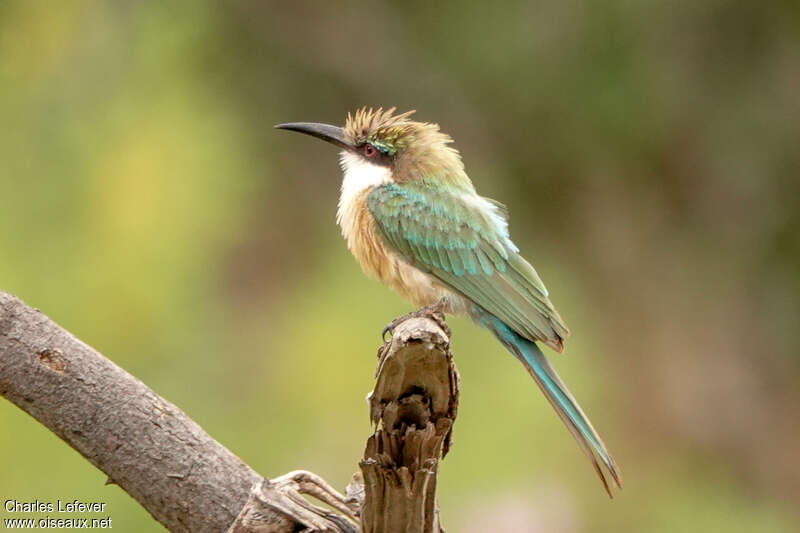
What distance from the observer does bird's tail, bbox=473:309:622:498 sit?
233cm

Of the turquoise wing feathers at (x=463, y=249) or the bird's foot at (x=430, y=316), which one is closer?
the bird's foot at (x=430, y=316)

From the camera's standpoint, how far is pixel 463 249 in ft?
9.25

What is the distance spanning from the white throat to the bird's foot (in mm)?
395

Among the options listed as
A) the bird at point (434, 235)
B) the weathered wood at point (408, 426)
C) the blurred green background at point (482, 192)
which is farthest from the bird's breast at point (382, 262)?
the blurred green background at point (482, 192)

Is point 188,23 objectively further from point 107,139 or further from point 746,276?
point 746,276

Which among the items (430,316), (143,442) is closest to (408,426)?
(430,316)

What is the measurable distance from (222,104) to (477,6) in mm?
1564

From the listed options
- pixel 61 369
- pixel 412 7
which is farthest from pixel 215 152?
pixel 61 369

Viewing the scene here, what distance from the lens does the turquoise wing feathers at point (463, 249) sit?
106 inches

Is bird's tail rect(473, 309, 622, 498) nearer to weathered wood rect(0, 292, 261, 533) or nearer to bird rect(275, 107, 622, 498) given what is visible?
bird rect(275, 107, 622, 498)

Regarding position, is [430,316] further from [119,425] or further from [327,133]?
[327,133]

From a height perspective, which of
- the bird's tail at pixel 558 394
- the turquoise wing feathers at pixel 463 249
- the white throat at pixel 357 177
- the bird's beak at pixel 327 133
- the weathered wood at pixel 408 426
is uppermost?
the bird's beak at pixel 327 133

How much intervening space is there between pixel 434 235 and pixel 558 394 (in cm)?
57

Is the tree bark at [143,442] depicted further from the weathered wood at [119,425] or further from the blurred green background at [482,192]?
the blurred green background at [482,192]
